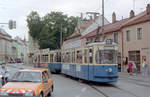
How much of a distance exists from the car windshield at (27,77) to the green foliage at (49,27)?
2139 inches

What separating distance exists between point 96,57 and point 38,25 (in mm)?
53506

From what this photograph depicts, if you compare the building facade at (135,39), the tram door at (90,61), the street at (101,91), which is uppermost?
the building facade at (135,39)

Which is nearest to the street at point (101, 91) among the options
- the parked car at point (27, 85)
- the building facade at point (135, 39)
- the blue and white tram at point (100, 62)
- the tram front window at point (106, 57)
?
the blue and white tram at point (100, 62)

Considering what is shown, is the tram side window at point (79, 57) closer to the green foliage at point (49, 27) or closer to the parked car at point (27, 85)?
the parked car at point (27, 85)

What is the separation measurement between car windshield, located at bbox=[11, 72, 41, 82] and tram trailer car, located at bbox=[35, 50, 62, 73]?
1728cm

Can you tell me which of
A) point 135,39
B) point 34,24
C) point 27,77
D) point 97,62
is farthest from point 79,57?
point 34,24

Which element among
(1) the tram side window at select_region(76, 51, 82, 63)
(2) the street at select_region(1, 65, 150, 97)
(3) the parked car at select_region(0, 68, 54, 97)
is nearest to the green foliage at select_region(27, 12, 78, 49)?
(1) the tram side window at select_region(76, 51, 82, 63)

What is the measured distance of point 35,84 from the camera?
9.91m

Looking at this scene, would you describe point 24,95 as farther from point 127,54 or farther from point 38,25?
point 38,25

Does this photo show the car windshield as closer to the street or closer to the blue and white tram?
the street

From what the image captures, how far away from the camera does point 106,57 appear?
1697 cm

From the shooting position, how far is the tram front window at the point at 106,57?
1686 centimetres

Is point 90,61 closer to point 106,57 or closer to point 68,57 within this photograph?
point 106,57

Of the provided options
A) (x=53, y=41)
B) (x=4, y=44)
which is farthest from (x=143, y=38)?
(x=4, y=44)
